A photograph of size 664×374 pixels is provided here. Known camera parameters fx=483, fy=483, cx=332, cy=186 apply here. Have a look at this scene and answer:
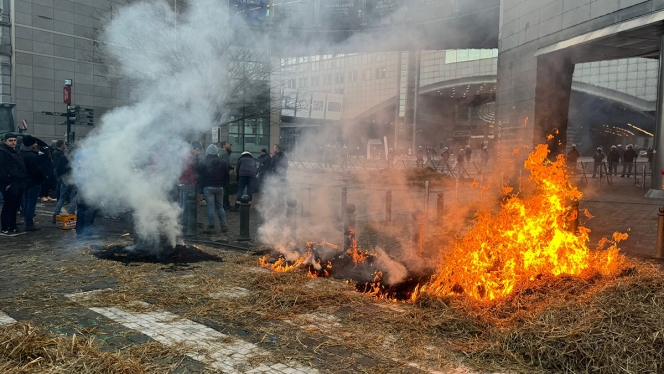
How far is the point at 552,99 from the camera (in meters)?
15.5

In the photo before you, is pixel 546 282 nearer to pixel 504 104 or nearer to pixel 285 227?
pixel 285 227

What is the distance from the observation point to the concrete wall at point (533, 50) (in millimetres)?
13375

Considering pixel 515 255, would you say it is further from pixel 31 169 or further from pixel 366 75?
pixel 366 75

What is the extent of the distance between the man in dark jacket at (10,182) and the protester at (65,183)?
1.29 m

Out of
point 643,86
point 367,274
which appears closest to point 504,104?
point 367,274

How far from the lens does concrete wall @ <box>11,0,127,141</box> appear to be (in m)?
23.2

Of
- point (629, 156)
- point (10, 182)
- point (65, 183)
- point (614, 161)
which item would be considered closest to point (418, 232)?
point (10, 182)

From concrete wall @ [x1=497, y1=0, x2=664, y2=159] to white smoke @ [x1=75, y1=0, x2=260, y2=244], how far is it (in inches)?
Result: 371

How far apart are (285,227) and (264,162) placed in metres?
5.00

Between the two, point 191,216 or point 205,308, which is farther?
point 191,216

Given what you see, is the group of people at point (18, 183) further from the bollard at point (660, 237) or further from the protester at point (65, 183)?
the bollard at point (660, 237)

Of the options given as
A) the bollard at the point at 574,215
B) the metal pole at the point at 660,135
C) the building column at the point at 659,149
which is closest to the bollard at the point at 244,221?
the bollard at the point at 574,215

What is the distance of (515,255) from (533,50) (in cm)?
1214

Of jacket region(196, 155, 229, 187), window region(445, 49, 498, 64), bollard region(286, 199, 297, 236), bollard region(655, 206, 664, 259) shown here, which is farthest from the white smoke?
window region(445, 49, 498, 64)
